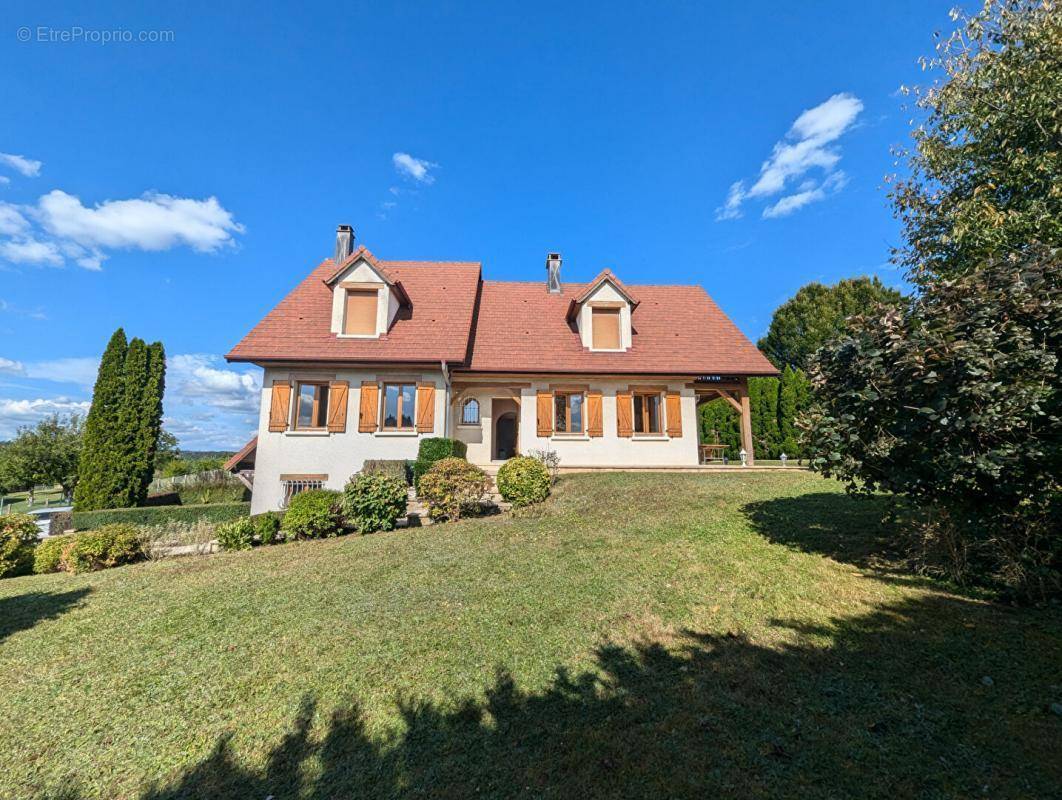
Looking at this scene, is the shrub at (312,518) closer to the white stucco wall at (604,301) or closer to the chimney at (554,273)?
the white stucco wall at (604,301)

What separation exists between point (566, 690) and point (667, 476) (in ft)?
31.4

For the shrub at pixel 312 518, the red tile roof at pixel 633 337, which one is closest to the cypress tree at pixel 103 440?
the shrub at pixel 312 518

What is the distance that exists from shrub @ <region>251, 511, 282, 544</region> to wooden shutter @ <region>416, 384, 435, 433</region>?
5357 millimetres

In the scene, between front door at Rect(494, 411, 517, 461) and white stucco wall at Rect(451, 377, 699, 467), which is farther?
front door at Rect(494, 411, 517, 461)

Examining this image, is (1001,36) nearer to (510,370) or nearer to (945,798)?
(945,798)

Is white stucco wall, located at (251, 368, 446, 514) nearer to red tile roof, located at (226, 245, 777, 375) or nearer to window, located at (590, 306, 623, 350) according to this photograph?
red tile roof, located at (226, 245, 777, 375)

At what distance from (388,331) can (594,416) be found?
7.96 m

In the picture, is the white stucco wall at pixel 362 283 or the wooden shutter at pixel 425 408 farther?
the white stucco wall at pixel 362 283

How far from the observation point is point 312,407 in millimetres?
14922

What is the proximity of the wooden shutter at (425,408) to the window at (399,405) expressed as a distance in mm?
258

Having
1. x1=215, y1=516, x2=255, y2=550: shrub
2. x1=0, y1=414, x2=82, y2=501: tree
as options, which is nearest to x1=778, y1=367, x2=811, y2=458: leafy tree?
x1=215, y1=516, x2=255, y2=550: shrub

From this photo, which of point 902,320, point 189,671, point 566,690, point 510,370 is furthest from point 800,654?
point 510,370

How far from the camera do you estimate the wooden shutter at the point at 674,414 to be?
15.7 metres

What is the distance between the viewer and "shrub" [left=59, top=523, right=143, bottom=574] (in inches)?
361
